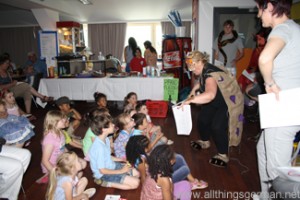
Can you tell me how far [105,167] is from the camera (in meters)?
2.21

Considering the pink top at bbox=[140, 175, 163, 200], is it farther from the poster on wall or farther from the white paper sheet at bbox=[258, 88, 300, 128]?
the poster on wall

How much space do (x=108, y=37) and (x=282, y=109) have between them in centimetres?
966

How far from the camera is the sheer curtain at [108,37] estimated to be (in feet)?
33.6

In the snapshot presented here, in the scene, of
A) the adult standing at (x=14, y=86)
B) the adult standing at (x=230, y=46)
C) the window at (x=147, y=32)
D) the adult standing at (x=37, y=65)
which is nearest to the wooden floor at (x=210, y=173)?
the adult standing at (x=14, y=86)

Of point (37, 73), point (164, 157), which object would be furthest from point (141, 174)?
point (37, 73)

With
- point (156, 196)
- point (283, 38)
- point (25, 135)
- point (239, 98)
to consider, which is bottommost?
point (156, 196)

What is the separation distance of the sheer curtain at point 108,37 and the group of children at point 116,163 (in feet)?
25.9

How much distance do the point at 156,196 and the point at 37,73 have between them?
15.7ft

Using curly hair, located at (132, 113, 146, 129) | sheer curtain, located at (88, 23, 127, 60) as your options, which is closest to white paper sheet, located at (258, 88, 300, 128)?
curly hair, located at (132, 113, 146, 129)

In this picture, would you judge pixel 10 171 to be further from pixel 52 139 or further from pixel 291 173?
pixel 291 173

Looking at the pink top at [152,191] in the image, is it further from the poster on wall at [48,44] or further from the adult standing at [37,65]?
the poster on wall at [48,44]

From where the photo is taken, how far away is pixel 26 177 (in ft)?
8.42

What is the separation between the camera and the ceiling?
6.55m

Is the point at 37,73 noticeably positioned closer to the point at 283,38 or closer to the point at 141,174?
the point at 141,174
